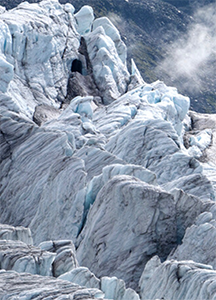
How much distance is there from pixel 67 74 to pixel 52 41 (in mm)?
5590

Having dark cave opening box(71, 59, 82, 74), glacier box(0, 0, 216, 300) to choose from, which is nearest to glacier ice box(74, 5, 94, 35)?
dark cave opening box(71, 59, 82, 74)

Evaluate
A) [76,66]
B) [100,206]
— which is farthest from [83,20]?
[100,206]

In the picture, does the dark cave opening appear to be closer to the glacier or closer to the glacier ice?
the glacier ice

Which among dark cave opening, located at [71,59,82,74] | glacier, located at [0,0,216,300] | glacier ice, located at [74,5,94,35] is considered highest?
glacier, located at [0,0,216,300]

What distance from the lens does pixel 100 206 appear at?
31500mm

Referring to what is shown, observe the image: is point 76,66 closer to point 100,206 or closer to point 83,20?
point 83,20

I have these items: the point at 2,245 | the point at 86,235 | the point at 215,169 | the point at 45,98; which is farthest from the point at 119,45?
the point at 2,245

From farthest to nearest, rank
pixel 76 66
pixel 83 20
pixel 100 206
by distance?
pixel 83 20, pixel 76 66, pixel 100 206

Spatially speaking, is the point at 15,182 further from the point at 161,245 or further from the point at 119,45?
the point at 119,45

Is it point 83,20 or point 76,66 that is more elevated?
point 83,20

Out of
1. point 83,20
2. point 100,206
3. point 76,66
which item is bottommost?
point 76,66

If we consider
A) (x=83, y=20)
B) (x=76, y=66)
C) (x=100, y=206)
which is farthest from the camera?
(x=83, y=20)

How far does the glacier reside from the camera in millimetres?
21812

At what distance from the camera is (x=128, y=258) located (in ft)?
95.6
